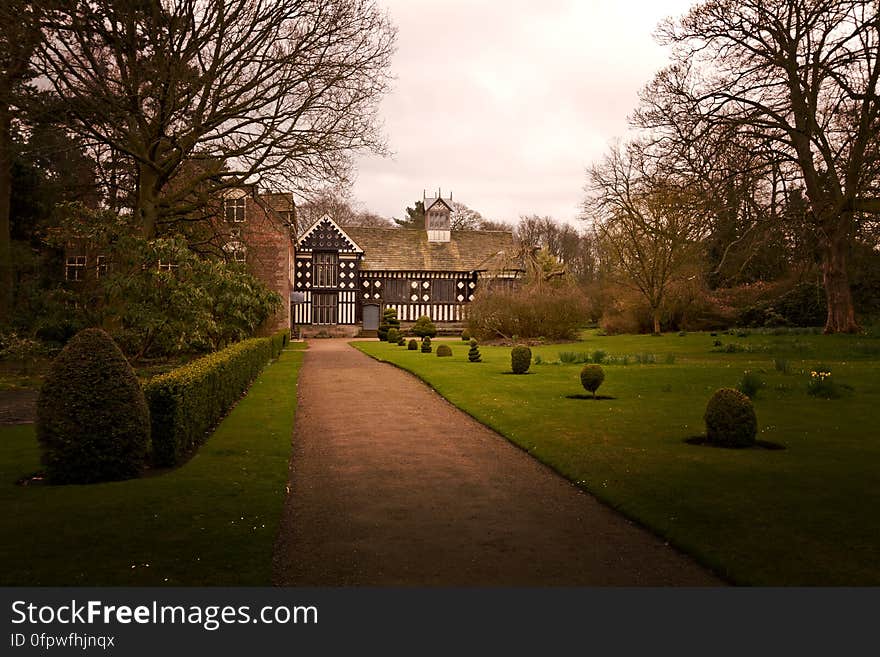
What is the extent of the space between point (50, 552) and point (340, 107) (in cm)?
1945

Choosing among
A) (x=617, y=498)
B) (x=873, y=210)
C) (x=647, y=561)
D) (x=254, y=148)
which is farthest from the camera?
(x=254, y=148)

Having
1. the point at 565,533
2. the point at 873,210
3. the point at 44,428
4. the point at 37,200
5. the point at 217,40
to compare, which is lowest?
the point at 565,533

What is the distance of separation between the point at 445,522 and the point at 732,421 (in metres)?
5.45

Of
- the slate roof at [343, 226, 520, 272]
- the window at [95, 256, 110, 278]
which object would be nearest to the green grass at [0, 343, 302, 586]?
the window at [95, 256, 110, 278]

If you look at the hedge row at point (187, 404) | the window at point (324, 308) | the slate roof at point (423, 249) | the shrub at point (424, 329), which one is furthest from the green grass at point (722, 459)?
the slate roof at point (423, 249)

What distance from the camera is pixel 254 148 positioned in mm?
22062

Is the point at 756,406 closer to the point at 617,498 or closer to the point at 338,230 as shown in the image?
the point at 617,498

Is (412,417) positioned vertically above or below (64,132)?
below

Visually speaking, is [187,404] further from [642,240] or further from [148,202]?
[642,240]

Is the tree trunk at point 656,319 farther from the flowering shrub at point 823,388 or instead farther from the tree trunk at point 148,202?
the tree trunk at point 148,202

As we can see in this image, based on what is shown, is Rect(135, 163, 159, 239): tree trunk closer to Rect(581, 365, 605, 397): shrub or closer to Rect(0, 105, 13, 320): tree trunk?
Rect(0, 105, 13, 320): tree trunk

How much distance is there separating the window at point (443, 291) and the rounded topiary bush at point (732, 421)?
46534 mm

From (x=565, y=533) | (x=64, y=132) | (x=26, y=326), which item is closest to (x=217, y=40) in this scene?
(x=64, y=132)

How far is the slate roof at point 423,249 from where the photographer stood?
56.6 metres
